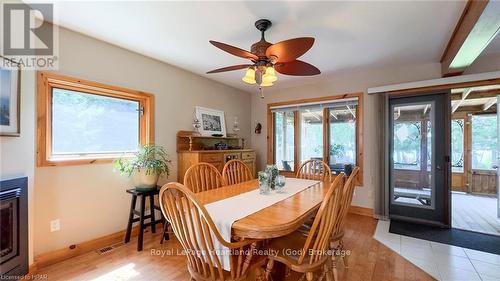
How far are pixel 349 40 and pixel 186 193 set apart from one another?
247 centimetres

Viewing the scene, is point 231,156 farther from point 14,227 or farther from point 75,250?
point 14,227

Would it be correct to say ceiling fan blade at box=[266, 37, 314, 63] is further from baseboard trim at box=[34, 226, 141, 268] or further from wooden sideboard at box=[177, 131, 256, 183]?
baseboard trim at box=[34, 226, 141, 268]

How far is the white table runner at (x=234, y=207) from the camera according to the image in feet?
4.28

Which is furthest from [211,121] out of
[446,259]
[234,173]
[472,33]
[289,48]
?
[446,259]

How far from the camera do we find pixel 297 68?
2145mm

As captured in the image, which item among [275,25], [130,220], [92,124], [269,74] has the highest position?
[275,25]

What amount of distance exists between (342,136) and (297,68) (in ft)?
7.82

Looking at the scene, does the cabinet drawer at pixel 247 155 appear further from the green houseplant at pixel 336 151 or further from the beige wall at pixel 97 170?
the green houseplant at pixel 336 151

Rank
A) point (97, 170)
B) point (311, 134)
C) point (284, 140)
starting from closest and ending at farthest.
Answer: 1. point (97, 170)
2. point (311, 134)
3. point (284, 140)

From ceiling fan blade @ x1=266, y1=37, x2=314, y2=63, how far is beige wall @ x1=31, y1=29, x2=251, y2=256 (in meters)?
2.01

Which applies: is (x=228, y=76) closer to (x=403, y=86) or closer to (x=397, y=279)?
(x=403, y=86)

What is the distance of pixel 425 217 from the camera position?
337 centimetres

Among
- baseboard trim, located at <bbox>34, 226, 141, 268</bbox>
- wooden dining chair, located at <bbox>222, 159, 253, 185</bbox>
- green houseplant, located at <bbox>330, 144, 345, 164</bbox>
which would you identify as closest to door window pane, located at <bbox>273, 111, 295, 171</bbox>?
green houseplant, located at <bbox>330, 144, 345, 164</bbox>

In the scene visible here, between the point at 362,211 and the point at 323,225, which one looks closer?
the point at 323,225
